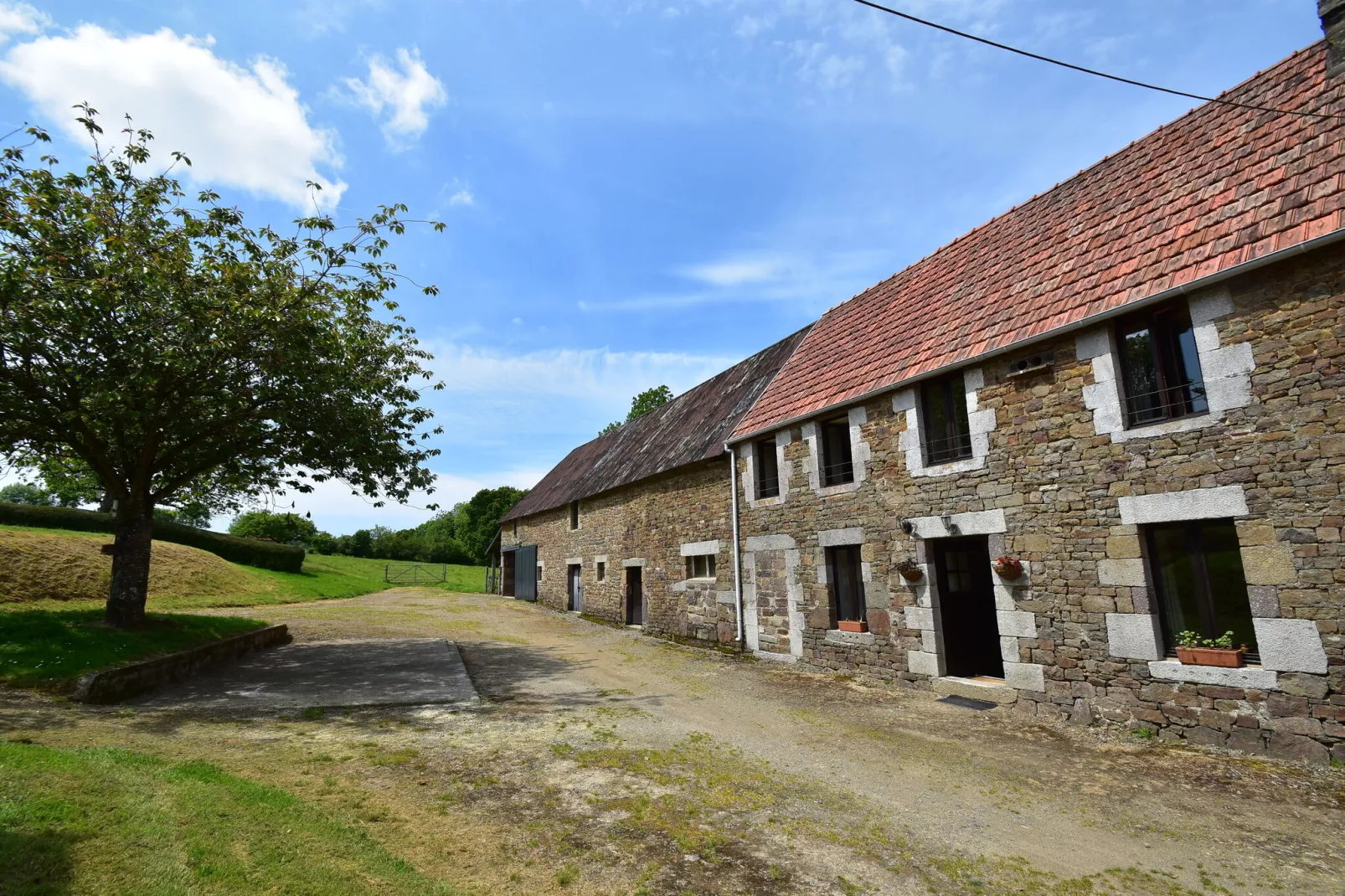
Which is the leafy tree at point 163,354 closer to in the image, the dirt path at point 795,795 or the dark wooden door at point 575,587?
the dirt path at point 795,795

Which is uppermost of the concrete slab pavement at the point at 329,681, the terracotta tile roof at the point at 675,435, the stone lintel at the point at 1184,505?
the terracotta tile roof at the point at 675,435

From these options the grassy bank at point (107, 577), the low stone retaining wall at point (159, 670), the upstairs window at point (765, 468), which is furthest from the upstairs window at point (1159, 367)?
the grassy bank at point (107, 577)

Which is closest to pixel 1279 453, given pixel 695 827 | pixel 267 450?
pixel 695 827

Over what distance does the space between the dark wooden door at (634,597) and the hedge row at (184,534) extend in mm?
18082

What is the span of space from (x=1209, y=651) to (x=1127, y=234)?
Answer: 518 cm

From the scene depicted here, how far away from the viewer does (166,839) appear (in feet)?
11.6

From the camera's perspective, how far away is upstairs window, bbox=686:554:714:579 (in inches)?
567

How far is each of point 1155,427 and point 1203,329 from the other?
44.4 inches

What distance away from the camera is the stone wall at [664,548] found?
13.9 m

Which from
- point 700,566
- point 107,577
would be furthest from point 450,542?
point 700,566

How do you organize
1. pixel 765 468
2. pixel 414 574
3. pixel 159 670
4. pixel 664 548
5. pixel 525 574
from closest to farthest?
pixel 159 670, pixel 765 468, pixel 664 548, pixel 525 574, pixel 414 574

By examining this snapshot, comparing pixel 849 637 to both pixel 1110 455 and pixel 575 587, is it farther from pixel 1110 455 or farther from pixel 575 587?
pixel 575 587

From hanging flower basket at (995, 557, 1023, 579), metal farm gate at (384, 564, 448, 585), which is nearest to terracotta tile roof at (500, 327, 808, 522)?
hanging flower basket at (995, 557, 1023, 579)

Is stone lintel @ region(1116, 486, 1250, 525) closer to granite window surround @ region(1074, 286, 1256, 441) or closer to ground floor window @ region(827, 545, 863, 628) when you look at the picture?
granite window surround @ region(1074, 286, 1256, 441)
